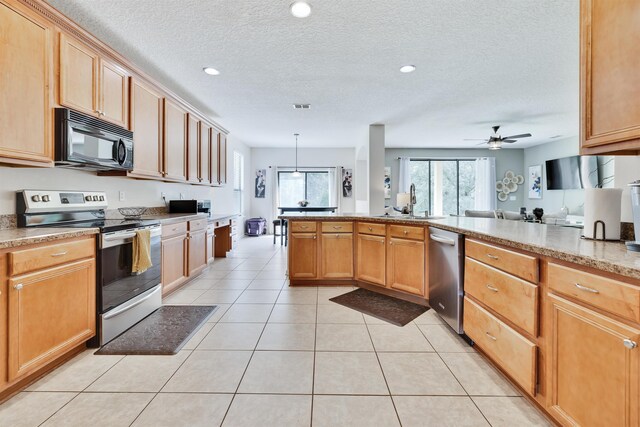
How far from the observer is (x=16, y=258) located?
1524mm

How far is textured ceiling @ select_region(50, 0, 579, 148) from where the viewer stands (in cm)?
213

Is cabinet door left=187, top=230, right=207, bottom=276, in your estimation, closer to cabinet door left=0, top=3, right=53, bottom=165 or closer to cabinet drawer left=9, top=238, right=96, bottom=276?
cabinet drawer left=9, top=238, right=96, bottom=276

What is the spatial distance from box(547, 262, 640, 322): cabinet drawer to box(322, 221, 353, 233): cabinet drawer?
2324mm

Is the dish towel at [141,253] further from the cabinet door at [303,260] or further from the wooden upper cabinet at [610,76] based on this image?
the wooden upper cabinet at [610,76]

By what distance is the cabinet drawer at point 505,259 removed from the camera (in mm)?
1454

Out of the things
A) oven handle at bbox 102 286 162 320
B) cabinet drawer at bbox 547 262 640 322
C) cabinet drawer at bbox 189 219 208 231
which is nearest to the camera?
cabinet drawer at bbox 547 262 640 322

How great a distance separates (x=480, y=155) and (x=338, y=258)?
22.1 ft

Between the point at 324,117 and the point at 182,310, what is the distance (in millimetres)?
3787

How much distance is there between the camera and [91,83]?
7.75ft

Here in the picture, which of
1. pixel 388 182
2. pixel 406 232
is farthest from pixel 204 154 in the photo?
pixel 388 182

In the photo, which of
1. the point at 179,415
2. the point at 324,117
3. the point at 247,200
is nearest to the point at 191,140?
the point at 324,117

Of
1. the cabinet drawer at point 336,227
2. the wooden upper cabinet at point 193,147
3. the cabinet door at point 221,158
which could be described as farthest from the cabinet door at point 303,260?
the cabinet door at point 221,158

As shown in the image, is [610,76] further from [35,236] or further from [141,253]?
[141,253]

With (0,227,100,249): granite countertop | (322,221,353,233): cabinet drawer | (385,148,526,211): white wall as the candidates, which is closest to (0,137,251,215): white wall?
(0,227,100,249): granite countertop
